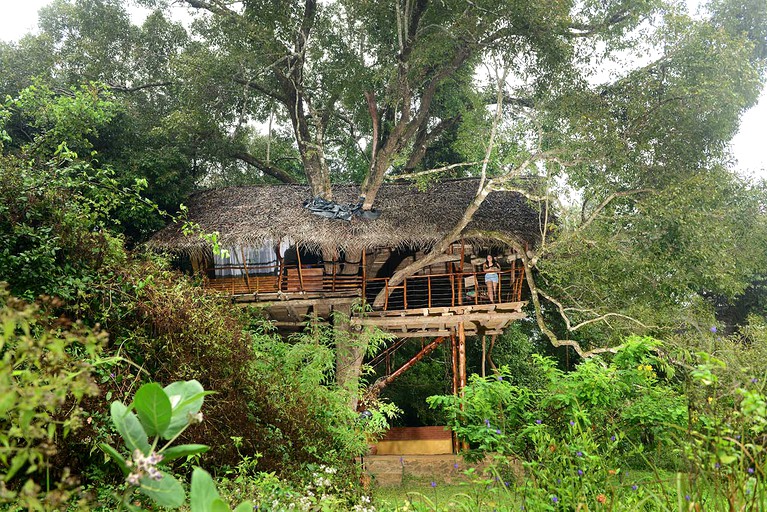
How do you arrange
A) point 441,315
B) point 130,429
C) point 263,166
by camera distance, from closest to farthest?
point 130,429, point 441,315, point 263,166

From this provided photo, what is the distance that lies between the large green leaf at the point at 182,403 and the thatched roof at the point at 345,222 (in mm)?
7218

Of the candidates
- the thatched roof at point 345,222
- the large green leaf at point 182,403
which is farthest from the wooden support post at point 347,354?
the large green leaf at point 182,403

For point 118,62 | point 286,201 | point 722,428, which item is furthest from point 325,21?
point 722,428

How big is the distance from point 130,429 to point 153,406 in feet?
0.21

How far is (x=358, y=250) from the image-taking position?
9188 millimetres

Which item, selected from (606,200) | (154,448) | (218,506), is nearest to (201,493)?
(218,506)

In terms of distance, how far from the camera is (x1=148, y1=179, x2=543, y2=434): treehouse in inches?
345

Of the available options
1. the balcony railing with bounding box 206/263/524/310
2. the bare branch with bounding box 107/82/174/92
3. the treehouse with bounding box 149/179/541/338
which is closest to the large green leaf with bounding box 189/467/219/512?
the treehouse with bounding box 149/179/541/338

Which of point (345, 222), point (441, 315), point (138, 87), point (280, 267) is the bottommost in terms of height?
point (441, 315)

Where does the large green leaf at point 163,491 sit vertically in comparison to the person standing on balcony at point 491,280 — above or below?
below

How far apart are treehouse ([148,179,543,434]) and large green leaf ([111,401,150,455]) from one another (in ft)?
21.3

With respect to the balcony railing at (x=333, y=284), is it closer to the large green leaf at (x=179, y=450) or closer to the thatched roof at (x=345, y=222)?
the thatched roof at (x=345, y=222)

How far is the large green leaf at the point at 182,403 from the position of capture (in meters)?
1.33

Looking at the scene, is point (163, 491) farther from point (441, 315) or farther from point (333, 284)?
point (333, 284)
